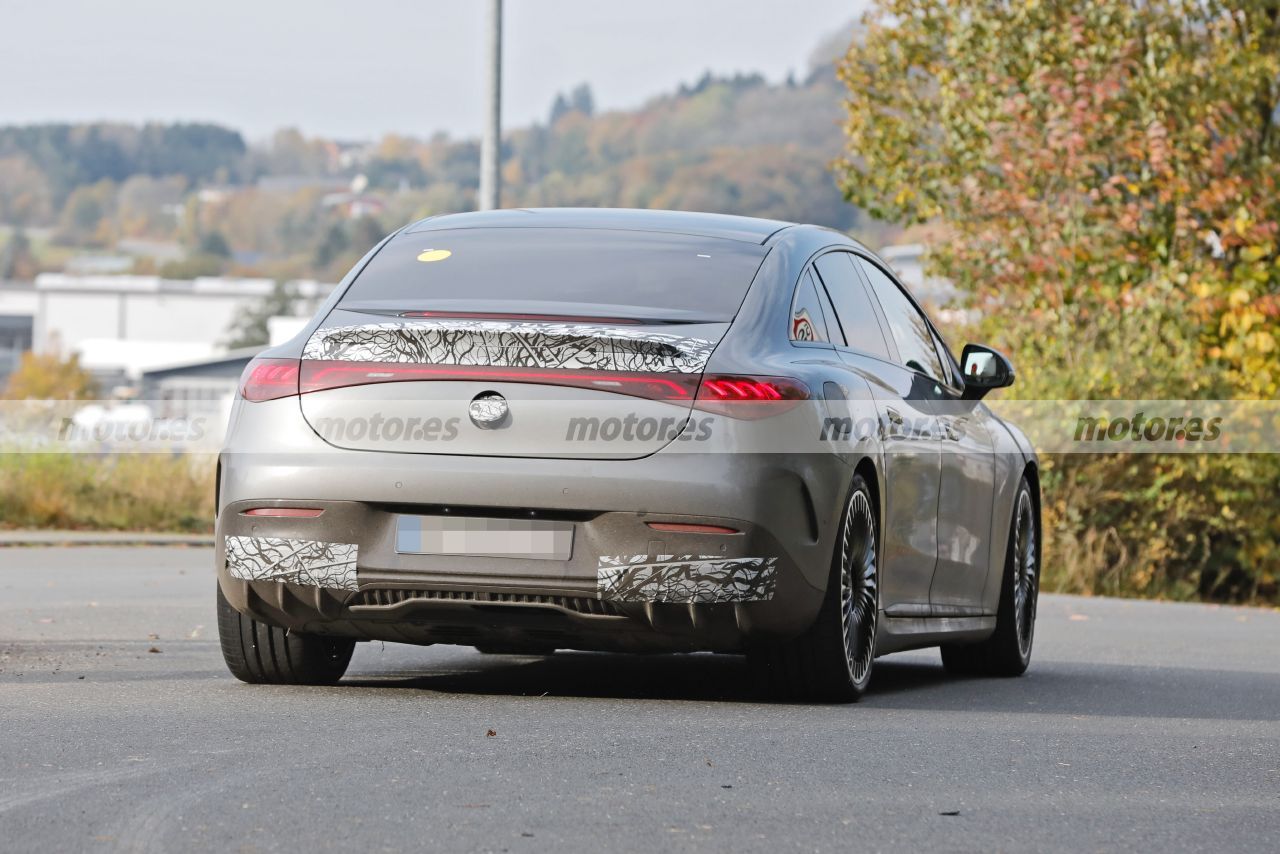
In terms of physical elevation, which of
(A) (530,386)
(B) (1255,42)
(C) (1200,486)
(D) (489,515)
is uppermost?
(B) (1255,42)

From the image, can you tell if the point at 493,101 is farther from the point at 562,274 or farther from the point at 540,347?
the point at 540,347

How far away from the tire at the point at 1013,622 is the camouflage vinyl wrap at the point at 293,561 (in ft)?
11.2

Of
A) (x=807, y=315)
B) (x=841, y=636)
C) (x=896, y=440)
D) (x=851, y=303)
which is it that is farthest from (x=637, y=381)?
(x=851, y=303)

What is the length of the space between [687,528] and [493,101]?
16159 mm

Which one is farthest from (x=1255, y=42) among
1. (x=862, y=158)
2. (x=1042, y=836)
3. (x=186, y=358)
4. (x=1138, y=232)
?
(x=186, y=358)

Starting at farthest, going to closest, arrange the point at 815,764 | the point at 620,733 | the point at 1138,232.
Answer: the point at 1138,232 → the point at 620,733 → the point at 815,764

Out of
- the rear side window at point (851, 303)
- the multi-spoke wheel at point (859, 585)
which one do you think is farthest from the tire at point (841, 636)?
the rear side window at point (851, 303)

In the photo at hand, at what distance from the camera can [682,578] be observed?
22.1ft

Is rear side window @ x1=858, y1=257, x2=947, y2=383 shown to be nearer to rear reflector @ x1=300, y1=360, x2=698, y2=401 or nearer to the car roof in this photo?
the car roof

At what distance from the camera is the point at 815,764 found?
584 cm

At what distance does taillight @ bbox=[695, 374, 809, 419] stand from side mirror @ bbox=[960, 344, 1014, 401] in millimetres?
2303

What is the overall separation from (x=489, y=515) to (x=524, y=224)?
157cm

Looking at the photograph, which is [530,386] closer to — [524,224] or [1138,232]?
[524,224]

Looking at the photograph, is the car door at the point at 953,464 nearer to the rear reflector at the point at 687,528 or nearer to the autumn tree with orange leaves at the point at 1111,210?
the rear reflector at the point at 687,528
